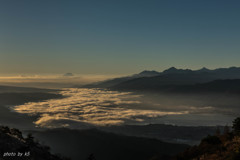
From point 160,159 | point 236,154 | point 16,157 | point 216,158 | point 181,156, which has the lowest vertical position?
point 160,159

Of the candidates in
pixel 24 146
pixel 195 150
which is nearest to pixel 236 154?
pixel 195 150

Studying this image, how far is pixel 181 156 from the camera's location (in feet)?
219

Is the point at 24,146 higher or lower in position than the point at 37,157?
higher

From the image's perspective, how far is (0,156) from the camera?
47.5 meters

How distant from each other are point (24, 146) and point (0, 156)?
8.53 meters

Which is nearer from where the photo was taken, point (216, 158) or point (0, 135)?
point (216, 158)

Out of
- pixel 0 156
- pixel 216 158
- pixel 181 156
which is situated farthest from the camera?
pixel 181 156

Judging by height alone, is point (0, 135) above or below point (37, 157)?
above

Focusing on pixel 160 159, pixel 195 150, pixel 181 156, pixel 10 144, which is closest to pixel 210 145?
pixel 195 150

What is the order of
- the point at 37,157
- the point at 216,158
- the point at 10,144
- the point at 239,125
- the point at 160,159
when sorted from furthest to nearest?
1. the point at 160,159
2. the point at 239,125
3. the point at 37,157
4. the point at 10,144
5. the point at 216,158

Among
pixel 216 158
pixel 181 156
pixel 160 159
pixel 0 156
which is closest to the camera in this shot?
pixel 216 158

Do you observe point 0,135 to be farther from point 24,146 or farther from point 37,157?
point 37,157

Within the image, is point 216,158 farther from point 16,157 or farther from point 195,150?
point 16,157

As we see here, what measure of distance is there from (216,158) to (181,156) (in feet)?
92.3
